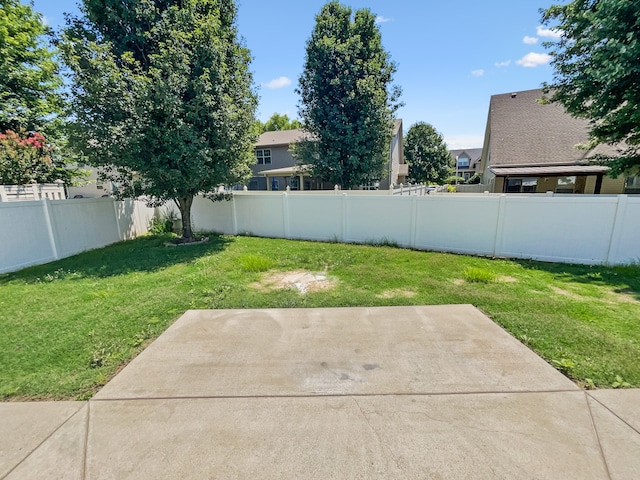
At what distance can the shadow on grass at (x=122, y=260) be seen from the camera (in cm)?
673

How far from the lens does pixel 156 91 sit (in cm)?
725

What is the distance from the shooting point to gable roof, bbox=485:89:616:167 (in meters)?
14.8

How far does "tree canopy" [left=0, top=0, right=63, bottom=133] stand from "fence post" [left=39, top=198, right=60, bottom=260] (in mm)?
5679

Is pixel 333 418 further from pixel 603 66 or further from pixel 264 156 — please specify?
pixel 264 156

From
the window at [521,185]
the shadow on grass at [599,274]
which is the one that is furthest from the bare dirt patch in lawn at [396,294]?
the window at [521,185]

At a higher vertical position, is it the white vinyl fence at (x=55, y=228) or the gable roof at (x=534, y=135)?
the gable roof at (x=534, y=135)

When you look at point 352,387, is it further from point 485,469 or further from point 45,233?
point 45,233

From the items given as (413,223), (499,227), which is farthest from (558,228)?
(413,223)

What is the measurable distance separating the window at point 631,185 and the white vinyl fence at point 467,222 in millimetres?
10879

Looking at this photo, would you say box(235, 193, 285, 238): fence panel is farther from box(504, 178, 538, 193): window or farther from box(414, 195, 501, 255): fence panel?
box(504, 178, 538, 193): window

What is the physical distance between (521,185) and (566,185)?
1984 mm

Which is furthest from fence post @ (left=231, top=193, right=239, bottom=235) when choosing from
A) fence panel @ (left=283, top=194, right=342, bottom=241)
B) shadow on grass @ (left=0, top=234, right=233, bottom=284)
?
fence panel @ (left=283, top=194, right=342, bottom=241)

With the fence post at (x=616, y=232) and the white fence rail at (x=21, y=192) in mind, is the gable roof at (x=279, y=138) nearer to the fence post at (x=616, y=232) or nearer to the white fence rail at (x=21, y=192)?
the white fence rail at (x=21, y=192)

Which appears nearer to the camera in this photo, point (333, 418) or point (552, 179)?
point (333, 418)
